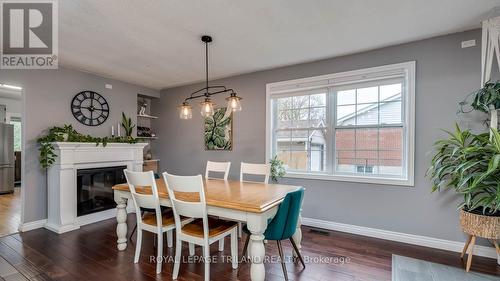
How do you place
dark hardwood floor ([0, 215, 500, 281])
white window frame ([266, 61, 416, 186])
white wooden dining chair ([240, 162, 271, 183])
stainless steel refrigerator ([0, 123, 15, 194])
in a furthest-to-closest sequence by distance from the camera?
stainless steel refrigerator ([0, 123, 15, 194]) < white wooden dining chair ([240, 162, 271, 183]) < white window frame ([266, 61, 416, 186]) < dark hardwood floor ([0, 215, 500, 281])

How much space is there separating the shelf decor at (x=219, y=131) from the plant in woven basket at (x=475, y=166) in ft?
10.00

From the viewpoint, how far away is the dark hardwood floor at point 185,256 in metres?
2.22

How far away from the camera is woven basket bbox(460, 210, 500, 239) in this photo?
6.95 feet

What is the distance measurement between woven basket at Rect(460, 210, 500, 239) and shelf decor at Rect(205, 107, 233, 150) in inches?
131

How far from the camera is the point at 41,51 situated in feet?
9.95

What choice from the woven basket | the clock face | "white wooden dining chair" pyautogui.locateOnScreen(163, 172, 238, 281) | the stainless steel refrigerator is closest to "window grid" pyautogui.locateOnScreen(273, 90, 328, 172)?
the woven basket

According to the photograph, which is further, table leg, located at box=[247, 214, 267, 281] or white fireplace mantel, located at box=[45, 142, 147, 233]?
white fireplace mantel, located at box=[45, 142, 147, 233]

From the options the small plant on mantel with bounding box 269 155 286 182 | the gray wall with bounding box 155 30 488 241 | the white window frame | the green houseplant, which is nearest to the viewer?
the gray wall with bounding box 155 30 488 241

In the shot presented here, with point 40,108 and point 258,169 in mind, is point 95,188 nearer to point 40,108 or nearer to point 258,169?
point 40,108

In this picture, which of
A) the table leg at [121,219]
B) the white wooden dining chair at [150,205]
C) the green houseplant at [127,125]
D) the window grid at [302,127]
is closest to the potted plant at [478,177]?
the window grid at [302,127]

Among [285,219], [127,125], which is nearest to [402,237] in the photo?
[285,219]

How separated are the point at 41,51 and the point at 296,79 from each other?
140 inches

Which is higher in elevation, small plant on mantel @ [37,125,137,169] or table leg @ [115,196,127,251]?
small plant on mantel @ [37,125,137,169]

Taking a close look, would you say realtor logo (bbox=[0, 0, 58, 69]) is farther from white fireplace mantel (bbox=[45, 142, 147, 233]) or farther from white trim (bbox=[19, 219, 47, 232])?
white trim (bbox=[19, 219, 47, 232])
